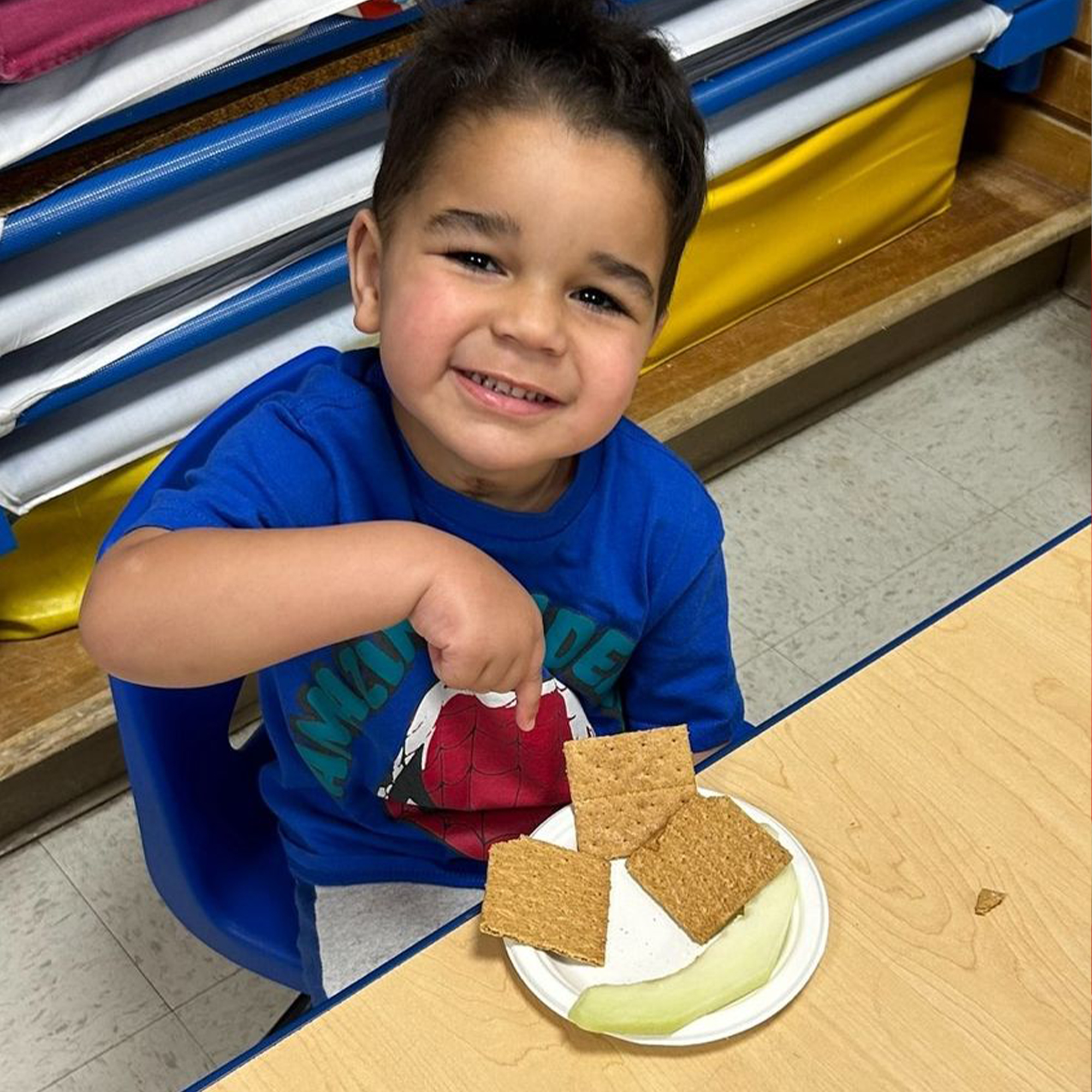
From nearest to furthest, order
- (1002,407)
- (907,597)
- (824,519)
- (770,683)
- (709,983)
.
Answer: (709,983) < (770,683) < (907,597) < (824,519) < (1002,407)

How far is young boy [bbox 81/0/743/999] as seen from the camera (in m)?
0.96

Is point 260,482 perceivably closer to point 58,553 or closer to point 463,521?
point 463,521

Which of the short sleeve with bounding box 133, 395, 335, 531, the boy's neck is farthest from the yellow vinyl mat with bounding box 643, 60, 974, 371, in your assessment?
the short sleeve with bounding box 133, 395, 335, 531

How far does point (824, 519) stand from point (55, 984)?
1.30 meters

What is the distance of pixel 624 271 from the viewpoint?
104 cm

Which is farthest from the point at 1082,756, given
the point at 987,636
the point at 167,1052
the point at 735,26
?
the point at 735,26

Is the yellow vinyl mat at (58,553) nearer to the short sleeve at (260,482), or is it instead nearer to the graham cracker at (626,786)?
the short sleeve at (260,482)

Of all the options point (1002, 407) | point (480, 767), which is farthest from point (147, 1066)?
point (1002, 407)

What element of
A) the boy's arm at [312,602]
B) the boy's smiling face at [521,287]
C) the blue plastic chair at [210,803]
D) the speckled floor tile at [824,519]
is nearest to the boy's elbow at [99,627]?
the boy's arm at [312,602]

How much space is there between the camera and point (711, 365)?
2.52 m

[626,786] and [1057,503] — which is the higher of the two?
[626,786]

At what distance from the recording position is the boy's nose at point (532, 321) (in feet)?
3.26

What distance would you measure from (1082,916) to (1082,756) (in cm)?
12

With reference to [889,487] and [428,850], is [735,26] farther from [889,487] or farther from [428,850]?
[428,850]
